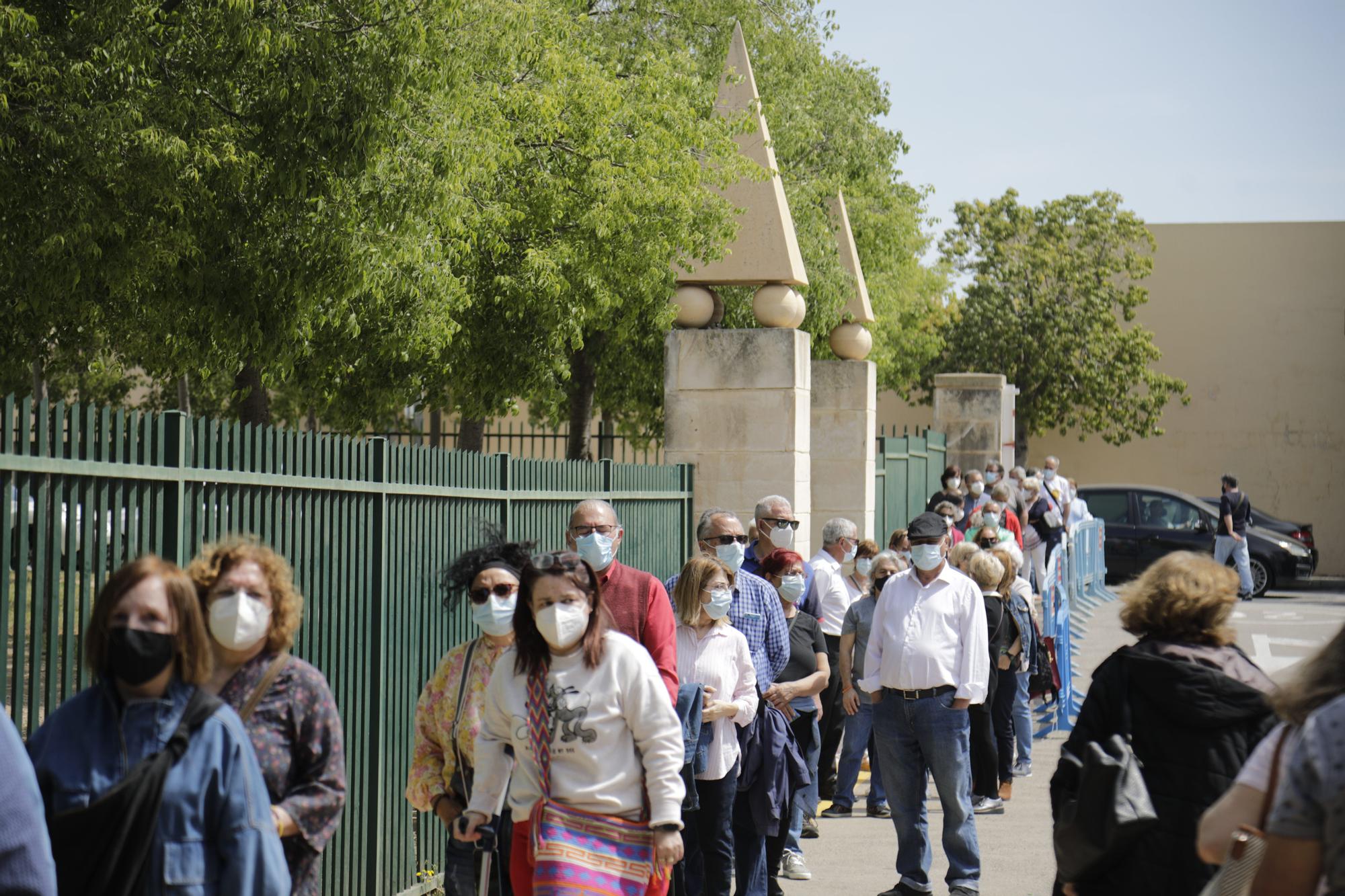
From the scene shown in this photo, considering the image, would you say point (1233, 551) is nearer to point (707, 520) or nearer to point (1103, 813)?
point (707, 520)

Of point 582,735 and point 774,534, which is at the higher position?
point 774,534

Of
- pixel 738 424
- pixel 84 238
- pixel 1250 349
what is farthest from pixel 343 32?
pixel 1250 349

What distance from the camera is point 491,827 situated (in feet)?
16.7

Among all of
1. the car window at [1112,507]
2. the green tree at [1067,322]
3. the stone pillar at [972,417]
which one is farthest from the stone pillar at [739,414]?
the green tree at [1067,322]

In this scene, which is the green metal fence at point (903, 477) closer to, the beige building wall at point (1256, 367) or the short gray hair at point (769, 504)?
the short gray hair at point (769, 504)

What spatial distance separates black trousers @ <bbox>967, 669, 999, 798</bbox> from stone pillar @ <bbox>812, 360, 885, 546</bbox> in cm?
453

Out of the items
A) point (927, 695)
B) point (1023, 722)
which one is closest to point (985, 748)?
point (1023, 722)

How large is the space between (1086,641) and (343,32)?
39.7ft

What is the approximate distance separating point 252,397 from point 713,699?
35.0 feet

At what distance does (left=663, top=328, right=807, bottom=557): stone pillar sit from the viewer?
11828 millimetres

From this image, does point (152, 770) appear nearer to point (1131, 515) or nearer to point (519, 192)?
point (519, 192)

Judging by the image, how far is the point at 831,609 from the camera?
971 cm

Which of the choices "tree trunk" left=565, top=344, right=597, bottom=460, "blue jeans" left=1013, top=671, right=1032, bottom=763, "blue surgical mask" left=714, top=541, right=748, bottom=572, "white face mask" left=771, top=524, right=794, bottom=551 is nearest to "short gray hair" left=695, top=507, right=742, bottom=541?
"blue surgical mask" left=714, top=541, right=748, bottom=572

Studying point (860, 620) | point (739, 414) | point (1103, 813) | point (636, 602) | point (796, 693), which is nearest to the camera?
point (1103, 813)
